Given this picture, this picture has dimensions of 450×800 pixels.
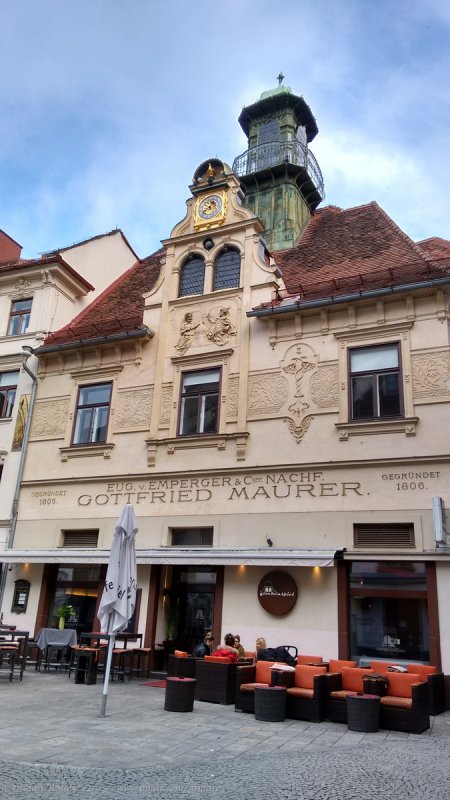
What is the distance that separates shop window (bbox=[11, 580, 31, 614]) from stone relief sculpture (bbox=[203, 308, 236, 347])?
8.37 meters

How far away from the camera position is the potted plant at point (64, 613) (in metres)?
16.1

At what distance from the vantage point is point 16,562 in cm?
1650

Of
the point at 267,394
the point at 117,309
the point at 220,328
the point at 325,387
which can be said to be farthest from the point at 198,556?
the point at 117,309

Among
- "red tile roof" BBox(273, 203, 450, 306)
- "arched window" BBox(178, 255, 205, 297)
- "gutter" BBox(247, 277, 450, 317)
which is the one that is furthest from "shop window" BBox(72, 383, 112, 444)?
"red tile roof" BBox(273, 203, 450, 306)

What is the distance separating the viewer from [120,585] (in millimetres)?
10000

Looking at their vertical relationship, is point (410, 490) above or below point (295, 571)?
above

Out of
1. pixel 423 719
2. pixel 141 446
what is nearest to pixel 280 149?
pixel 141 446

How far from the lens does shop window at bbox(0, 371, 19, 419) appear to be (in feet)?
63.1

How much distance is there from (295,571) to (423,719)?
4.81 metres

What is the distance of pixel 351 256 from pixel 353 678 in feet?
38.7

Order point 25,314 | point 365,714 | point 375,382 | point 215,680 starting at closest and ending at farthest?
point 365,714
point 215,680
point 375,382
point 25,314

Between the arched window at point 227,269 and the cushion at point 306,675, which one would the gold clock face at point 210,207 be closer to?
the arched window at point 227,269

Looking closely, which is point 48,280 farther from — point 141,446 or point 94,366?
point 141,446

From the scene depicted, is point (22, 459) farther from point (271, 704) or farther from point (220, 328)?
point (271, 704)
